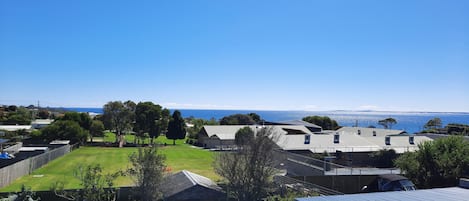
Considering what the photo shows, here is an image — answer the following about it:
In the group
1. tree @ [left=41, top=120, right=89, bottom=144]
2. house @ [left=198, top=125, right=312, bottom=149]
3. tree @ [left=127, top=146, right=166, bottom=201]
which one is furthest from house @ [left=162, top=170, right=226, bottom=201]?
tree @ [left=41, top=120, right=89, bottom=144]

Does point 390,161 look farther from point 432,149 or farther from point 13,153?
point 13,153

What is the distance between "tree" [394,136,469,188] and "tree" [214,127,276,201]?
34.4ft

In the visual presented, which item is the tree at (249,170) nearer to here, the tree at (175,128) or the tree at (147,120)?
the tree at (147,120)

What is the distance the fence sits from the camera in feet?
79.7

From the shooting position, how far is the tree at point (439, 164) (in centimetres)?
1948

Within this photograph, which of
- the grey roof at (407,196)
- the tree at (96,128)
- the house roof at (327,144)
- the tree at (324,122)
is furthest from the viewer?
the tree at (324,122)

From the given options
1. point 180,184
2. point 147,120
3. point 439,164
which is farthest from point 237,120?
point 180,184

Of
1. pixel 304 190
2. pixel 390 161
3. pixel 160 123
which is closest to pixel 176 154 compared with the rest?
pixel 160 123

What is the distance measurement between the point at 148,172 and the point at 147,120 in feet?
152

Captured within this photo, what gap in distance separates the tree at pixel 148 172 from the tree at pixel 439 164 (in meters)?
15.1

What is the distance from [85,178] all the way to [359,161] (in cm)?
2827

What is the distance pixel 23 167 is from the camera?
27828 millimetres

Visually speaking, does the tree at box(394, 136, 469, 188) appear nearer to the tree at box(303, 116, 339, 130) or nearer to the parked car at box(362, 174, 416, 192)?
the parked car at box(362, 174, 416, 192)

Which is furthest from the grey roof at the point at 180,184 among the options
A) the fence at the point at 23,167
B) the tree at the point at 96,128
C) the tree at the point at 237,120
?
the tree at the point at 237,120
